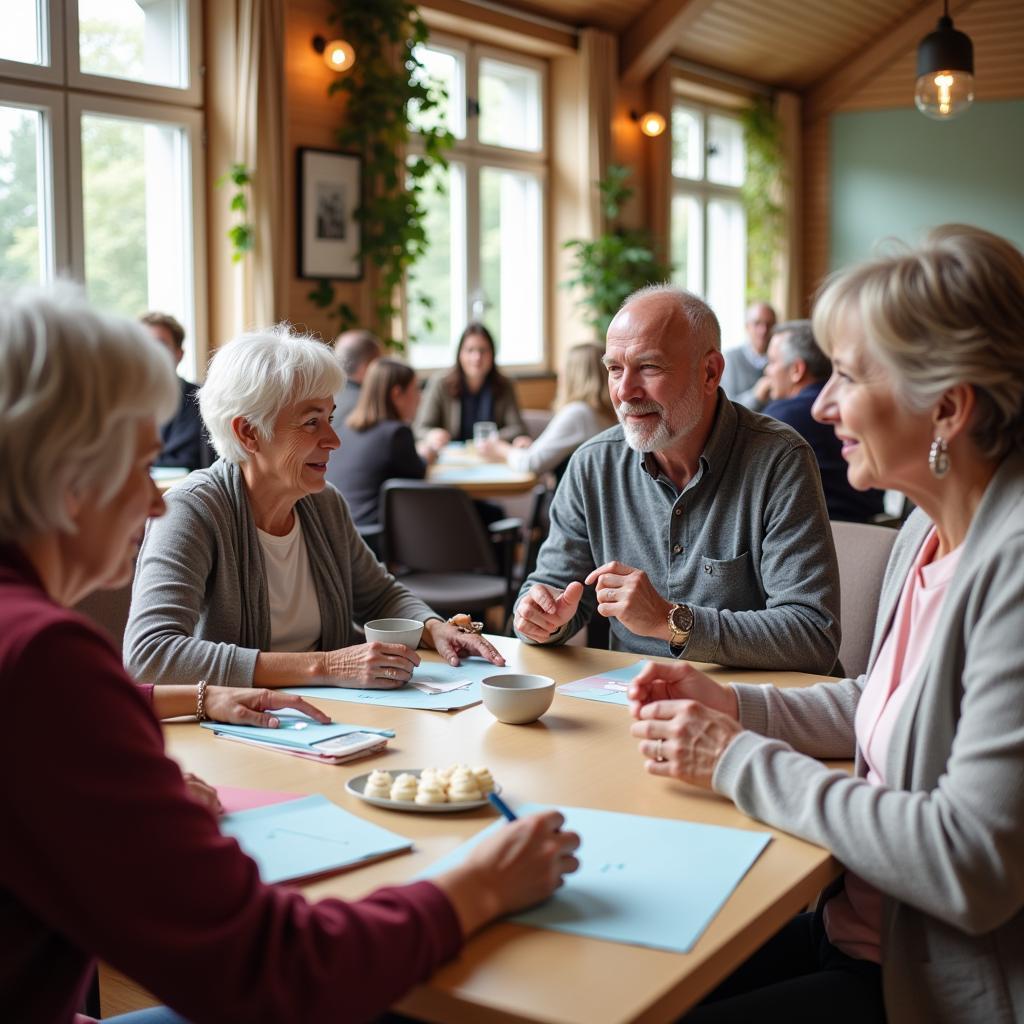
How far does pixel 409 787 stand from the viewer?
1536mm

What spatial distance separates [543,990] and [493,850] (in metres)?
0.18

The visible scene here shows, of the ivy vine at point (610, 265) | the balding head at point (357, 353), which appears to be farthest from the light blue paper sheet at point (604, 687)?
the ivy vine at point (610, 265)

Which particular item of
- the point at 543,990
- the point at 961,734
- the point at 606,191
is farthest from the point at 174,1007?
the point at 606,191

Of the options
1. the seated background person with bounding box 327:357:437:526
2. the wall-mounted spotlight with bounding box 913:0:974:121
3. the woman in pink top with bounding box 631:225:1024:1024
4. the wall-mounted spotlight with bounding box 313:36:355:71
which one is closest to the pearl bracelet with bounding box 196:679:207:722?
the woman in pink top with bounding box 631:225:1024:1024

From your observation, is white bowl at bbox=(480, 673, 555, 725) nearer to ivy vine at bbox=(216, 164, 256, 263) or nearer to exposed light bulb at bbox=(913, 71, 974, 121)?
exposed light bulb at bbox=(913, 71, 974, 121)

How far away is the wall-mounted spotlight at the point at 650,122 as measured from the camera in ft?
32.3

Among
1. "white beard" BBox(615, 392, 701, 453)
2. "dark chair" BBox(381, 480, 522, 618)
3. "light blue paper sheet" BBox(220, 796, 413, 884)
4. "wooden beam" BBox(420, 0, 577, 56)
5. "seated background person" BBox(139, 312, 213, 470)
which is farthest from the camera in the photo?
"wooden beam" BBox(420, 0, 577, 56)

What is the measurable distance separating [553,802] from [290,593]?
1013mm

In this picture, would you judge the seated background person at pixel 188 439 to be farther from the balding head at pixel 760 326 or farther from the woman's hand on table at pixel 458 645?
the balding head at pixel 760 326

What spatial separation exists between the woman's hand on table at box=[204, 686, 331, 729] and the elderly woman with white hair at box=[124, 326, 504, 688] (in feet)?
0.55

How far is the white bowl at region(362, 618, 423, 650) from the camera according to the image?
7.16 ft

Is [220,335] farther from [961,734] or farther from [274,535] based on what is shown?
[961,734]

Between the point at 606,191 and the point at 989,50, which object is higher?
the point at 989,50

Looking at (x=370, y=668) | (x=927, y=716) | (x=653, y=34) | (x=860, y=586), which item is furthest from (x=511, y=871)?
(x=653, y=34)
